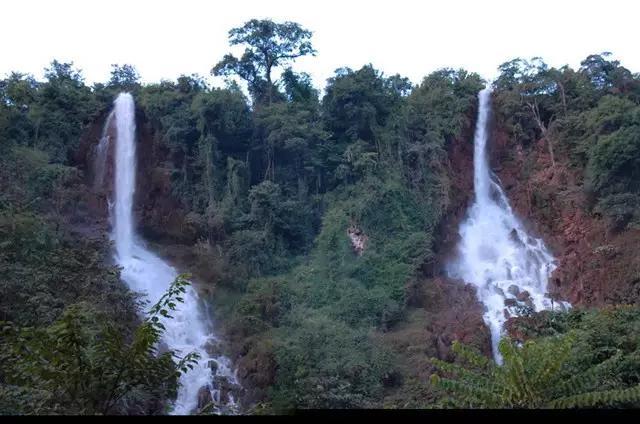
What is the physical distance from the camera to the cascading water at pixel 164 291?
610cm

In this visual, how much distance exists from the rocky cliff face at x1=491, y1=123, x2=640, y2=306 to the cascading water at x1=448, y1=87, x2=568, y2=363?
168 millimetres

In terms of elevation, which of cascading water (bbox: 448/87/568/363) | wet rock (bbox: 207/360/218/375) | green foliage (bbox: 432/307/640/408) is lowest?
wet rock (bbox: 207/360/218/375)

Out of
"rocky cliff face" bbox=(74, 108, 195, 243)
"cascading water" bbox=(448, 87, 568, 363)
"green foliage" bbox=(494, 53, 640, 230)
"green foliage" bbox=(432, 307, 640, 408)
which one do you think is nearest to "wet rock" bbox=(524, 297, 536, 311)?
"cascading water" bbox=(448, 87, 568, 363)

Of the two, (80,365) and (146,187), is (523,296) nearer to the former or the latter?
(146,187)

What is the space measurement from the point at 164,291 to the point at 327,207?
6.87 feet

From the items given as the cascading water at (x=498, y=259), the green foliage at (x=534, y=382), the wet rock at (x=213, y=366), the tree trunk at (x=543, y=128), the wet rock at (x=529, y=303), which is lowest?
the wet rock at (x=213, y=366)

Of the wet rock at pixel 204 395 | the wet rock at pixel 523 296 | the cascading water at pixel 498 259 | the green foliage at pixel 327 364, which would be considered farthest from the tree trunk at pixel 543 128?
the wet rock at pixel 204 395

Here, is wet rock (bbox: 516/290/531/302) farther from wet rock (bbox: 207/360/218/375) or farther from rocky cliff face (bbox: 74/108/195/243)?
rocky cliff face (bbox: 74/108/195/243)

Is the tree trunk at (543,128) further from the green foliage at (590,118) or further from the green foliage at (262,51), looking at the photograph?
the green foliage at (262,51)

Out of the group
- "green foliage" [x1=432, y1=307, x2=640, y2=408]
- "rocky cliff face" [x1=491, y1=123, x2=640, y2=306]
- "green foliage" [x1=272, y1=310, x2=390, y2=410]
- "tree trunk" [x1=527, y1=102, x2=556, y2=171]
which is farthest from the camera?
"tree trunk" [x1=527, y1=102, x2=556, y2=171]

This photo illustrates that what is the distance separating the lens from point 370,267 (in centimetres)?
718

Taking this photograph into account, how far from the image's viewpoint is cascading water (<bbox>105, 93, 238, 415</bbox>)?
610 centimetres

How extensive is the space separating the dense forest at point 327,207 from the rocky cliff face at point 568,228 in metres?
0.03

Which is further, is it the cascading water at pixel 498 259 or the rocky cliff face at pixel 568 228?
the cascading water at pixel 498 259
